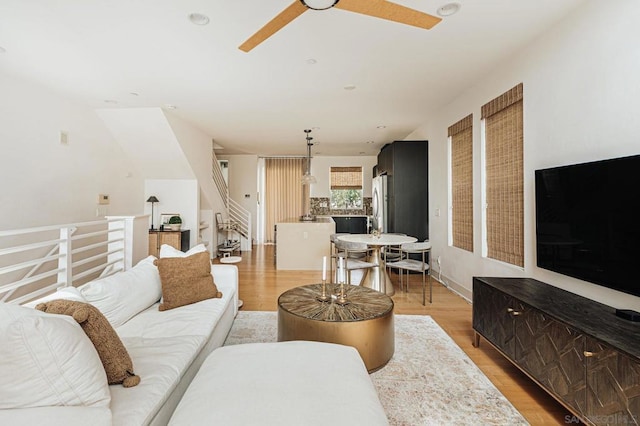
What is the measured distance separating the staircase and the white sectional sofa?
4975 millimetres

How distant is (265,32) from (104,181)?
4.41 meters

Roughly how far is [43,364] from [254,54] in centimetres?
281

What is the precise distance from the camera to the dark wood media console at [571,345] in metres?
1.37

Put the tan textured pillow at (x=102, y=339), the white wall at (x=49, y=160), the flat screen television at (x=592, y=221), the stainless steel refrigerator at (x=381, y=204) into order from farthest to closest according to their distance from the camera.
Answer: the stainless steel refrigerator at (x=381, y=204)
the white wall at (x=49, y=160)
the flat screen television at (x=592, y=221)
the tan textured pillow at (x=102, y=339)

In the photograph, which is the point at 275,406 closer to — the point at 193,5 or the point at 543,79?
the point at 193,5

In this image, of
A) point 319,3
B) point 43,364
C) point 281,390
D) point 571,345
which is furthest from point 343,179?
point 43,364

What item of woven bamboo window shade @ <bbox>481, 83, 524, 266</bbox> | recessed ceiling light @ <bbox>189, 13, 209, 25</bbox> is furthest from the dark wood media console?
recessed ceiling light @ <bbox>189, 13, 209, 25</bbox>

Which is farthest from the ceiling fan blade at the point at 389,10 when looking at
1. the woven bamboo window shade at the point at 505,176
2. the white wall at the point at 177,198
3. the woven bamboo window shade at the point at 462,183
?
the white wall at the point at 177,198

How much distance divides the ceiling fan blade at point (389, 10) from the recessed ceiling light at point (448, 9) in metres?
0.57

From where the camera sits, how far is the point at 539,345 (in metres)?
1.87

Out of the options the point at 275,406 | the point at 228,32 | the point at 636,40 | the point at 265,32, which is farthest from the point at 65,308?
the point at 636,40

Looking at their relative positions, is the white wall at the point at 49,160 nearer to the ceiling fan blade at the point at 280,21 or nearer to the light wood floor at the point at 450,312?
the light wood floor at the point at 450,312

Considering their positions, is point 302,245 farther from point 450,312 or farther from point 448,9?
point 448,9

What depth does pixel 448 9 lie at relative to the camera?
7.36ft
